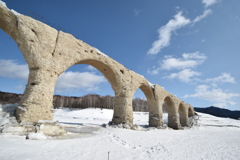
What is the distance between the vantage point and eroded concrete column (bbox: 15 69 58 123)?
14.0 ft

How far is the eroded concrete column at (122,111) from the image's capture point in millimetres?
8172

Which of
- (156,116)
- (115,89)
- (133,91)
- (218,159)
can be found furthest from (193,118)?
(218,159)

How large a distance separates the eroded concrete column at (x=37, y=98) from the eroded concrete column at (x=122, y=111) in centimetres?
436

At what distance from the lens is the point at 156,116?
1149 cm

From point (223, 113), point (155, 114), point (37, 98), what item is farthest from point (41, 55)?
point (223, 113)

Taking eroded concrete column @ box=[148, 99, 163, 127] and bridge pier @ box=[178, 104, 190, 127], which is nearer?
eroded concrete column @ box=[148, 99, 163, 127]

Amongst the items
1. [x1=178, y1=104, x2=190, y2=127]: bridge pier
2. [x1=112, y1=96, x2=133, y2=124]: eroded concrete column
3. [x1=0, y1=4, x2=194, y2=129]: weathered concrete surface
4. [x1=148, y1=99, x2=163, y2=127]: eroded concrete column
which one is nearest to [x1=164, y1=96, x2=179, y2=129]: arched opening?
[x1=148, y1=99, x2=163, y2=127]: eroded concrete column

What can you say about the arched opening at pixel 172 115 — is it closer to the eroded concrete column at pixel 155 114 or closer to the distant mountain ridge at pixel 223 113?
the eroded concrete column at pixel 155 114

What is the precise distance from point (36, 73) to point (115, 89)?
16.0ft

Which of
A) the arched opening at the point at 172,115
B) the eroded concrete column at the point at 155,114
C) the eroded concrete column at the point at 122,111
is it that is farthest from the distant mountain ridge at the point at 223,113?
the eroded concrete column at the point at 122,111

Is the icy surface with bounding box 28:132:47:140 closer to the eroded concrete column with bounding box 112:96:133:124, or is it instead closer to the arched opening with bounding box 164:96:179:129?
the eroded concrete column with bounding box 112:96:133:124

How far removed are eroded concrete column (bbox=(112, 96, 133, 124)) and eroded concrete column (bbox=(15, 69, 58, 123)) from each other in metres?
4.36

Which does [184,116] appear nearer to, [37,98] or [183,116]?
[183,116]

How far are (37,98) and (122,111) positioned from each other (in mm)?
4939
